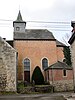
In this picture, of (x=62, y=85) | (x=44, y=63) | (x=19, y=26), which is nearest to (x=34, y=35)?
(x=19, y=26)

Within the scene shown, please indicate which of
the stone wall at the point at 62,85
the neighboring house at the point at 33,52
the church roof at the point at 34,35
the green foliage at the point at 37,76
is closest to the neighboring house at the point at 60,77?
the stone wall at the point at 62,85

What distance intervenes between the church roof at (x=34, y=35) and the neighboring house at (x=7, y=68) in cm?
1185

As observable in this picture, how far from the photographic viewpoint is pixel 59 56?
41.8 metres

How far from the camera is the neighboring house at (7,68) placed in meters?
27.5

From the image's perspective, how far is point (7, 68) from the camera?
28078 millimetres

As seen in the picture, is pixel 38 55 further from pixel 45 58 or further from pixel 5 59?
pixel 5 59

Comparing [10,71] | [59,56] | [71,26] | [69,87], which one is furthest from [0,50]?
[59,56]

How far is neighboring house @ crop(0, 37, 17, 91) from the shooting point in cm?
2748

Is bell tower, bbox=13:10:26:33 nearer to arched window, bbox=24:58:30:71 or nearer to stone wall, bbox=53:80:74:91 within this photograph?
arched window, bbox=24:58:30:71

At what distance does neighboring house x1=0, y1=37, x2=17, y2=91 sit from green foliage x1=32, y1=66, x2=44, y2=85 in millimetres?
9181

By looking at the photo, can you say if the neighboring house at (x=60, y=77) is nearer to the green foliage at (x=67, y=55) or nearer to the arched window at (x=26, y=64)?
the green foliage at (x=67, y=55)

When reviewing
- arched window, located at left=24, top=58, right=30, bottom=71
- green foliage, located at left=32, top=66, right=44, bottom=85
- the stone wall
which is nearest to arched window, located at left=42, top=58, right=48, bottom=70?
green foliage, located at left=32, top=66, right=44, bottom=85

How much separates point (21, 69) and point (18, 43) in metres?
4.91

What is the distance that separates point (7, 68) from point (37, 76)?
10.6 m
